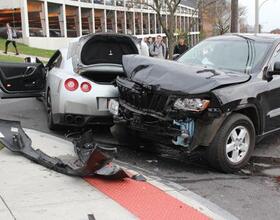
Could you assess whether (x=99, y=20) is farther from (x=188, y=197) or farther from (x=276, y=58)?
(x=188, y=197)

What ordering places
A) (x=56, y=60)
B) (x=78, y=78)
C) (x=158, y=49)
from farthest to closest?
1. (x=158, y=49)
2. (x=56, y=60)
3. (x=78, y=78)

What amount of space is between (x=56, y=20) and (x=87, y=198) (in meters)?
42.6

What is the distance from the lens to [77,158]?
635cm

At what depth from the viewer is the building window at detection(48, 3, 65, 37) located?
4475 centimetres

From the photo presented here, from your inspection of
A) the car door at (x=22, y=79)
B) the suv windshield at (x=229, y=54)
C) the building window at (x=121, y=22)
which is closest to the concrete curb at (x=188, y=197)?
the suv windshield at (x=229, y=54)

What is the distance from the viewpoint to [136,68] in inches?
267

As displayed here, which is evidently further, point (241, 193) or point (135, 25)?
point (135, 25)

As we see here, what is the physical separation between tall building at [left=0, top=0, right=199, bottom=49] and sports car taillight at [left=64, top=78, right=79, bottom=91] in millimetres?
29687

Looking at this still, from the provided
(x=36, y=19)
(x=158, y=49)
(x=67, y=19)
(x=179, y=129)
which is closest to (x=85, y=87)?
(x=179, y=129)

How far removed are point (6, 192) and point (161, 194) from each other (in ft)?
5.00

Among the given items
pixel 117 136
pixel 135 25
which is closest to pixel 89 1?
pixel 135 25

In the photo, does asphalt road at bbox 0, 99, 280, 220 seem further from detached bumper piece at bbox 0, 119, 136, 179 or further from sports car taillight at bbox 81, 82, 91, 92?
sports car taillight at bbox 81, 82, 91, 92

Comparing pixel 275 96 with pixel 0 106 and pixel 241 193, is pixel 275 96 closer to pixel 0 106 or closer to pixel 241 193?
pixel 241 193

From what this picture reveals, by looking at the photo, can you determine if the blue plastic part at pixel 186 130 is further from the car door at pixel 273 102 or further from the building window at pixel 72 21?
the building window at pixel 72 21
